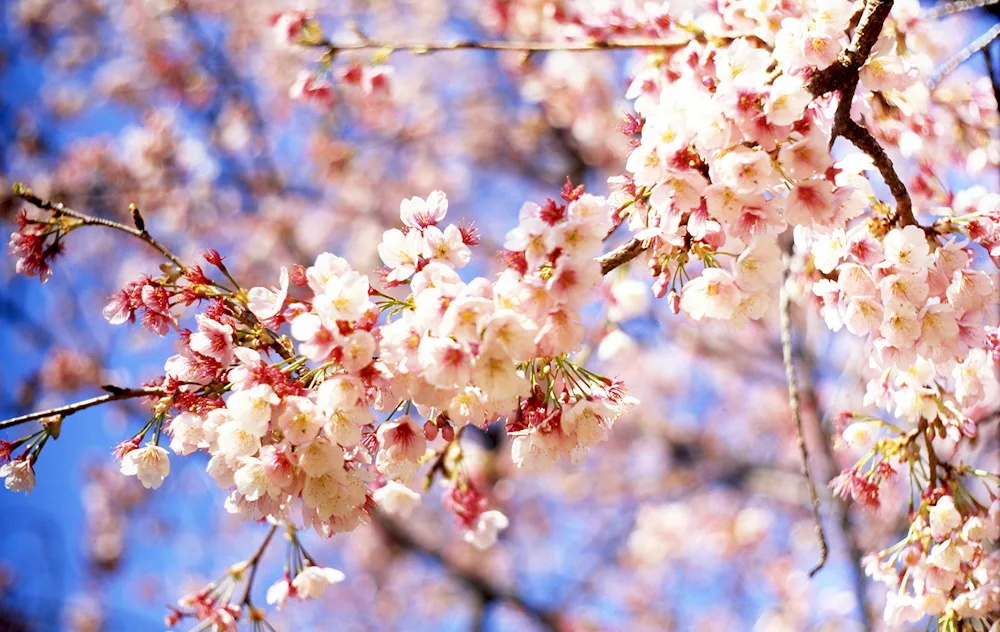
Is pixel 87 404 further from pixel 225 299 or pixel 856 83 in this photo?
pixel 856 83

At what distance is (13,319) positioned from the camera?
4957 millimetres

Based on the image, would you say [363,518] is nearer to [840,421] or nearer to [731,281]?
[731,281]

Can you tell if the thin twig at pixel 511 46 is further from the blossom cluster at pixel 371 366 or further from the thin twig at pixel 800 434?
the blossom cluster at pixel 371 366

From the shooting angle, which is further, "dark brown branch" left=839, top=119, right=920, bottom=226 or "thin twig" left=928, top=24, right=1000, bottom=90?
"thin twig" left=928, top=24, right=1000, bottom=90

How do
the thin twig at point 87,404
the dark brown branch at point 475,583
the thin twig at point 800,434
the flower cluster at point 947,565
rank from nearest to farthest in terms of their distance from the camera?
1. the thin twig at point 87,404
2. the flower cluster at point 947,565
3. the thin twig at point 800,434
4. the dark brown branch at point 475,583

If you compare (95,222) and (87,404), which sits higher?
(95,222)

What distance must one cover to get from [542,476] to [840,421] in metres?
6.42

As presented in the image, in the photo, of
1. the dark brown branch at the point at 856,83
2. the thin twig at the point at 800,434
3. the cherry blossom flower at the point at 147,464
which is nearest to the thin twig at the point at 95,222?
the cherry blossom flower at the point at 147,464

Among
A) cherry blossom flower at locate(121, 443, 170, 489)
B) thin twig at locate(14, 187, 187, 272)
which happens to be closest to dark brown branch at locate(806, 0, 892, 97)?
thin twig at locate(14, 187, 187, 272)

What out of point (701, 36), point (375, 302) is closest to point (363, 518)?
point (375, 302)

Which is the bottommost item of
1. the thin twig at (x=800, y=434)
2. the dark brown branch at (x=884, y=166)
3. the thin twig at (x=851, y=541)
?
the thin twig at (x=851, y=541)

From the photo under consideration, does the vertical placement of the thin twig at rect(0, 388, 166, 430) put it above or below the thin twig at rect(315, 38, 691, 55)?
below

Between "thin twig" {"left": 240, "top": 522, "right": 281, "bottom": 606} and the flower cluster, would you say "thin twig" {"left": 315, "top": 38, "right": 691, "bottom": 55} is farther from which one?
"thin twig" {"left": 240, "top": 522, "right": 281, "bottom": 606}

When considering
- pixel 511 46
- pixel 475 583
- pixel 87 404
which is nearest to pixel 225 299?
pixel 87 404
